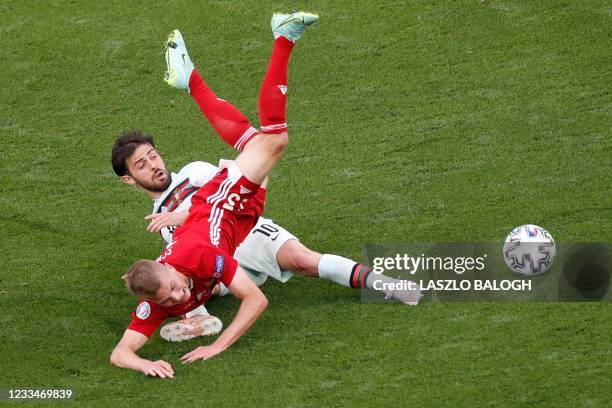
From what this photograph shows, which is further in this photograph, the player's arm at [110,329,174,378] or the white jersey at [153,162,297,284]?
the white jersey at [153,162,297,284]

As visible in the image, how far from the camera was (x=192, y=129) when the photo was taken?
9.60 meters

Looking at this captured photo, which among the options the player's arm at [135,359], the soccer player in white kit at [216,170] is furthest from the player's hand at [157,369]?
the soccer player in white kit at [216,170]

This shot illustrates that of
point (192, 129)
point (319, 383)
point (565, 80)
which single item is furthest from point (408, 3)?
point (319, 383)

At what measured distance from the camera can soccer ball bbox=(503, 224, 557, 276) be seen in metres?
6.98

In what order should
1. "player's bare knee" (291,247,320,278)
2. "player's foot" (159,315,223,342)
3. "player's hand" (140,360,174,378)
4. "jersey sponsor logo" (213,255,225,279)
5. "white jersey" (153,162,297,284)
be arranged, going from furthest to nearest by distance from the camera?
"white jersey" (153,162,297,284), "player's bare knee" (291,247,320,278), "player's foot" (159,315,223,342), "jersey sponsor logo" (213,255,225,279), "player's hand" (140,360,174,378)

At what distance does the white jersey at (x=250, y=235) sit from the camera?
23.8 ft

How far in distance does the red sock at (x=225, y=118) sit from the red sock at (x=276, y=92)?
1.23ft

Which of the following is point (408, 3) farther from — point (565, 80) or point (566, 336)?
point (566, 336)

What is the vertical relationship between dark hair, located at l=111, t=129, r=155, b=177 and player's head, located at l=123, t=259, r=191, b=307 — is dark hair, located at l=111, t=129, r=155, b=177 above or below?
above

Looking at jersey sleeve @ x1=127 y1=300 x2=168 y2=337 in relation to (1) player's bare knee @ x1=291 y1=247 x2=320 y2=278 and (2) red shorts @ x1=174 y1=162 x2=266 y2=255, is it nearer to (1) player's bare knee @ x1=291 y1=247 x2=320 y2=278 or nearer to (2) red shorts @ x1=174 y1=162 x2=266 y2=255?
(2) red shorts @ x1=174 y1=162 x2=266 y2=255

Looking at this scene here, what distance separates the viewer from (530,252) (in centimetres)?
698

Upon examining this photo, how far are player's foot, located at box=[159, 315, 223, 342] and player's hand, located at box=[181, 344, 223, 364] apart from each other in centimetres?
29

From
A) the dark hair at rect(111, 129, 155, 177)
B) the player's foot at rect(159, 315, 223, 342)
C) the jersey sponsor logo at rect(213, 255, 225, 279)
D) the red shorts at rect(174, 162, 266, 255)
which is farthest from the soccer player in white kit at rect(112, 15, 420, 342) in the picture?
the jersey sponsor logo at rect(213, 255, 225, 279)

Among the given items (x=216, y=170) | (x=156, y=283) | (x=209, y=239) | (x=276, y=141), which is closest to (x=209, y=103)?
(x=216, y=170)
